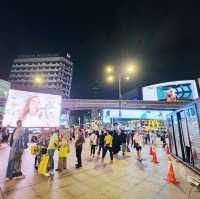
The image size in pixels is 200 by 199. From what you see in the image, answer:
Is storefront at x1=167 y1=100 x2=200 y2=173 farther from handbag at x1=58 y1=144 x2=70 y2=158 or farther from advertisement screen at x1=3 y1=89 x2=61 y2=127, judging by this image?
advertisement screen at x1=3 y1=89 x2=61 y2=127

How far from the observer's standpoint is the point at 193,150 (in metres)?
5.48

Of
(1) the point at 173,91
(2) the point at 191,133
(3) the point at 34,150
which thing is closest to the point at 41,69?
(1) the point at 173,91

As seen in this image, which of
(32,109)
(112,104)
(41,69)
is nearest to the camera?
(32,109)

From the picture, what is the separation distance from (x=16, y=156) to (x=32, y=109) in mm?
5044

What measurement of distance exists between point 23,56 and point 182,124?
74.8 metres

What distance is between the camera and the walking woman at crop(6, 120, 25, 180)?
4.72 metres

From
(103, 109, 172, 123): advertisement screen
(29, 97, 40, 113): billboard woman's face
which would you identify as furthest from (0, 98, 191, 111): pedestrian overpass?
(29, 97, 40, 113): billboard woman's face

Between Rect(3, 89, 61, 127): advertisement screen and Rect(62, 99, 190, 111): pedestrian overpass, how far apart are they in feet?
115

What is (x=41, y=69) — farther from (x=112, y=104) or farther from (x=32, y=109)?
(x=32, y=109)

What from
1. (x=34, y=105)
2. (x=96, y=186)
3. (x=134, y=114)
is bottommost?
(x=96, y=186)

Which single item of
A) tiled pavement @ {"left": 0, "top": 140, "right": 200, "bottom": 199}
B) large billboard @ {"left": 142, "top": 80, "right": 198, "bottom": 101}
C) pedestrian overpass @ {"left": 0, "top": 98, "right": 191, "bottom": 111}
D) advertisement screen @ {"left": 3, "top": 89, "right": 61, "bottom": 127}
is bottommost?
tiled pavement @ {"left": 0, "top": 140, "right": 200, "bottom": 199}

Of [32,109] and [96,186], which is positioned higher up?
[32,109]

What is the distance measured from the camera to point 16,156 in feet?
16.0

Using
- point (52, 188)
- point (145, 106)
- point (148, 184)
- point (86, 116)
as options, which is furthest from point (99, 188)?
point (86, 116)
